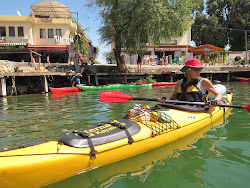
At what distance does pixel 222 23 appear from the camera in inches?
1330

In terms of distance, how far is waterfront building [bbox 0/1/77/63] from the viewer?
21156 millimetres

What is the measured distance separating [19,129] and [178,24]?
1417 centimetres

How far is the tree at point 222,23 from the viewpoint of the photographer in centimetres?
3180

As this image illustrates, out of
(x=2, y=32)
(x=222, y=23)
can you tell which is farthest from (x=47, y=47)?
(x=222, y=23)

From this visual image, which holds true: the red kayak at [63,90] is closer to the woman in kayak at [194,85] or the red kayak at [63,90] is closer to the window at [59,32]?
the woman in kayak at [194,85]

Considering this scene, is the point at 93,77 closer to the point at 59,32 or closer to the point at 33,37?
the point at 59,32

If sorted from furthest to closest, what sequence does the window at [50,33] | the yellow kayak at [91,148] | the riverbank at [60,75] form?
the window at [50,33]
the riverbank at [60,75]
the yellow kayak at [91,148]

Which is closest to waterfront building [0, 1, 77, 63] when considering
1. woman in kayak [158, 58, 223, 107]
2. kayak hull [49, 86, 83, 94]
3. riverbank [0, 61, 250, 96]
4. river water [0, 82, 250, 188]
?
riverbank [0, 61, 250, 96]

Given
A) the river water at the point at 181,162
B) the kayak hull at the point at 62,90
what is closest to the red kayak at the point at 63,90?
the kayak hull at the point at 62,90

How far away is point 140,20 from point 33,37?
13449mm

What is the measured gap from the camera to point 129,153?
3117 millimetres

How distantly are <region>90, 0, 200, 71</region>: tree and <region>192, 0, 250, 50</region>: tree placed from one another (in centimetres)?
1825

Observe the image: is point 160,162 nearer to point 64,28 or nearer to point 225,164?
point 225,164

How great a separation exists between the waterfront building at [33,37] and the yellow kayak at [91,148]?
19.8 meters
